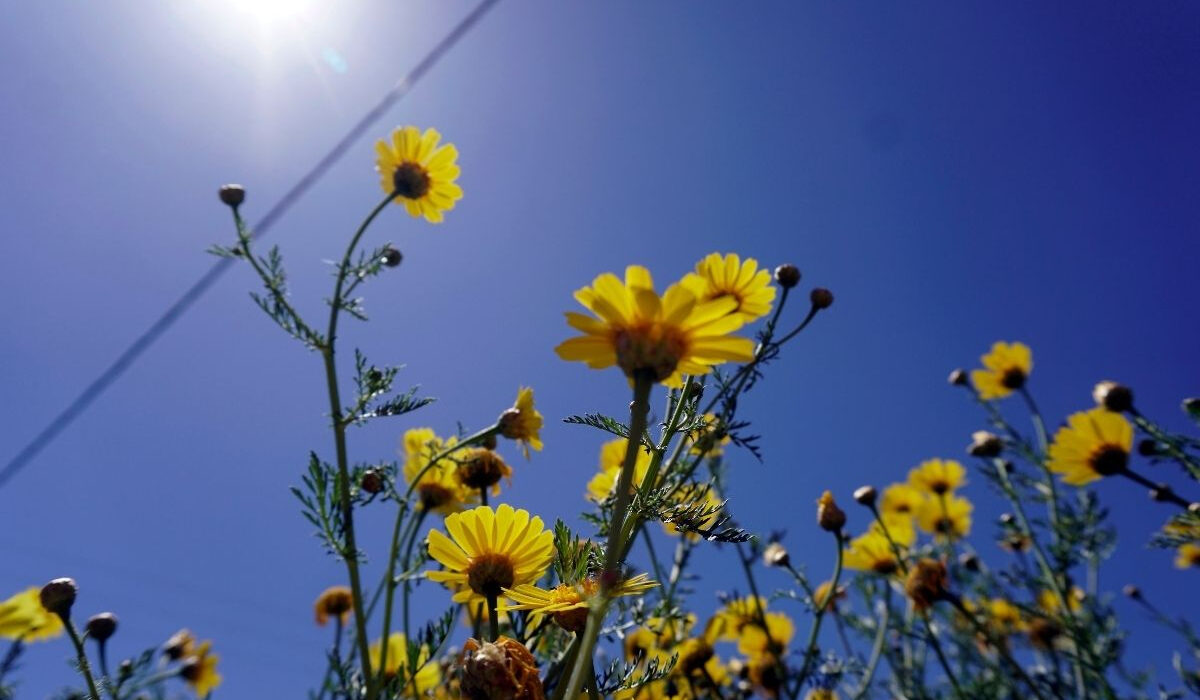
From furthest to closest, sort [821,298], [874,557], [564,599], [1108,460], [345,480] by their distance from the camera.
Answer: [874,557], [1108,460], [821,298], [345,480], [564,599]

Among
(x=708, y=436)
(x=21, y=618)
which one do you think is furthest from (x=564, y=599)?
(x=21, y=618)

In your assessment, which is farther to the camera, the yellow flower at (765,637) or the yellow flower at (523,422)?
the yellow flower at (765,637)

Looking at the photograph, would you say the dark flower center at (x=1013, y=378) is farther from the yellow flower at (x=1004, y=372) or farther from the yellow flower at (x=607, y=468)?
the yellow flower at (x=607, y=468)

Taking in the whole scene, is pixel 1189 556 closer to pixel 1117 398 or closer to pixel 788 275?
pixel 1117 398

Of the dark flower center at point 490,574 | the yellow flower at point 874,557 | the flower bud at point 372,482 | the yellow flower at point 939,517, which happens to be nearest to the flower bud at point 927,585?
the yellow flower at point 874,557

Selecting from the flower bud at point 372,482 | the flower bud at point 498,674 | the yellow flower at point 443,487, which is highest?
the yellow flower at point 443,487

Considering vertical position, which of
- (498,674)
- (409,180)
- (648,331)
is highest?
(409,180)

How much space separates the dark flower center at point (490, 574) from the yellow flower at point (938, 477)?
3.65m

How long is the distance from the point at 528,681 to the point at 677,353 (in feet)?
1.36

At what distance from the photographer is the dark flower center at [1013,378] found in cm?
380

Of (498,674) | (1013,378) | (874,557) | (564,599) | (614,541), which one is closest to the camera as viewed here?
(614,541)

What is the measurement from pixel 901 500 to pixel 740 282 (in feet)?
9.43

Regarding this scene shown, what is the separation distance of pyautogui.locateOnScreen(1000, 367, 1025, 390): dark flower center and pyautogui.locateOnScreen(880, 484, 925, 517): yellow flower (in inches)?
30.3

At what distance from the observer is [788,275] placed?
2.10 meters
